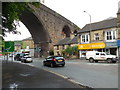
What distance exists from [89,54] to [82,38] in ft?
32.8

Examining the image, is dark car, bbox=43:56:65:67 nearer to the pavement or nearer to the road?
the road

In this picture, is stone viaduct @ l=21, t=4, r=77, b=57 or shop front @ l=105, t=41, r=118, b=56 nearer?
shop front @ l=105, t=41, r=118, b=56

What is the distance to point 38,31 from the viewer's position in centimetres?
4891

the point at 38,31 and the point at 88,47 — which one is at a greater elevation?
the point at 38,31

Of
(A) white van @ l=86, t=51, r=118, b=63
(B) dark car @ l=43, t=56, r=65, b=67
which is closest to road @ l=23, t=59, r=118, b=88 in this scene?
(B) dark car @ l=43, t=56, r=65, b=67

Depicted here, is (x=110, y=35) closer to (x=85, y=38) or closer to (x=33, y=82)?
(x=85, y=38)

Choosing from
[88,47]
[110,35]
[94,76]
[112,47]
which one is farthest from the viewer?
[88,47]

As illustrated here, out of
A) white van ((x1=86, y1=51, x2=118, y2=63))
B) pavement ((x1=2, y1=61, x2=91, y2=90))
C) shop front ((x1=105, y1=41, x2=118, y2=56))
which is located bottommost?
pavement ((x1=2, y1=61, x2=91, y2=90))

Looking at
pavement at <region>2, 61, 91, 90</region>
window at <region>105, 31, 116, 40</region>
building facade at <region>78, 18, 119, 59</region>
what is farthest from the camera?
window at <region>105, 31, 116, 40</region>

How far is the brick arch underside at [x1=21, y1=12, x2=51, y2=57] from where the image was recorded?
46500mm

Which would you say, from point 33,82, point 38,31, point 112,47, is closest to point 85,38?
point 112,47

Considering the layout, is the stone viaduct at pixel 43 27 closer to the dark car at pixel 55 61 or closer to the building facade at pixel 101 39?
the building facade at pixel 101 39

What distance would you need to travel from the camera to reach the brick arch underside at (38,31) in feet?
153

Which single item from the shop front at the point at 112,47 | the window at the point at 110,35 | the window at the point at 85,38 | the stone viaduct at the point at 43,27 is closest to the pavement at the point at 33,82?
the shop front at the point at 112,47
